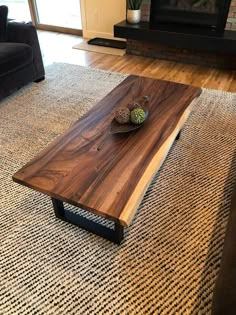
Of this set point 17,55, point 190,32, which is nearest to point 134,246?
point 17,55

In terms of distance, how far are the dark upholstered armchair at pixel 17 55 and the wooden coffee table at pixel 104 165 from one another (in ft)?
4.29

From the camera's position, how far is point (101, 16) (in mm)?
4094

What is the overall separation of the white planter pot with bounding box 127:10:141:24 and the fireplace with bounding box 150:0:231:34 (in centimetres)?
19

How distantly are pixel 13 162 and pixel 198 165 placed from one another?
1327 millimetres

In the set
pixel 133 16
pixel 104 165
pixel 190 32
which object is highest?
pixel 133 16

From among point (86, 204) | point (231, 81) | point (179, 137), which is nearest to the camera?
point (86, 204)

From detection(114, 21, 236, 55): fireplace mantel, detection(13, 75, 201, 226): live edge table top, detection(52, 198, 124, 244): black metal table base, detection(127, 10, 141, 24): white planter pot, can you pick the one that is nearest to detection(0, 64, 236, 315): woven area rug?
detection(52, 198, 124, 244): black metal table base

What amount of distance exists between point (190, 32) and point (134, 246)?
8.87 ft

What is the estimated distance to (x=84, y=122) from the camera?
1596 millimetres

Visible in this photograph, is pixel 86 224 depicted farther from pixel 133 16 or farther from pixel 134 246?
pixel 133 16

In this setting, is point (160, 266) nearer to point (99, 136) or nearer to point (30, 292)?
point (30, 292)

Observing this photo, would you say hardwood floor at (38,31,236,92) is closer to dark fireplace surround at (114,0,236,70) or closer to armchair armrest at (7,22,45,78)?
dark fireplace surround at (114,0,236,70)

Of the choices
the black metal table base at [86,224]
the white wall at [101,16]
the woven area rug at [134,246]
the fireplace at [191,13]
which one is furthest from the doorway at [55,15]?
the black metal table base at [86,224]

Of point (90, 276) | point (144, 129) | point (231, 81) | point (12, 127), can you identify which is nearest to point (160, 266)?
point (90, 276)
